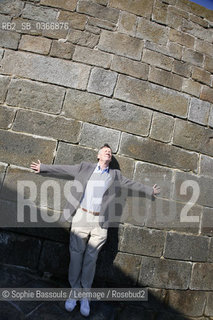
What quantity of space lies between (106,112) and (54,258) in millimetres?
1845

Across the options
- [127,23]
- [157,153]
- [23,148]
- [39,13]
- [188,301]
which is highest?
[127,23]

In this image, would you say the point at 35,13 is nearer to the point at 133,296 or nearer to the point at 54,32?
the point at 54,32

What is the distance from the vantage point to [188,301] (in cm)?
286

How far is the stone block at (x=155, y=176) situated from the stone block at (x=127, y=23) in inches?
71.0

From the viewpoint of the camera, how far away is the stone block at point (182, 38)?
3.32m

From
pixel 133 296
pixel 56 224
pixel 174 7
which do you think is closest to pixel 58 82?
pixel 56 224

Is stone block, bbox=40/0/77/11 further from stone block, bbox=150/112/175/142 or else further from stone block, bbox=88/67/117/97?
stone block, bbox=150/112/175/142

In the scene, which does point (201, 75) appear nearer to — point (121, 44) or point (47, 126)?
point (121, 44)

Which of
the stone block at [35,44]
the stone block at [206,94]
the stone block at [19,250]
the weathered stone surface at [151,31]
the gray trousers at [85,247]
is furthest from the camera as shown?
the stone block at [206,94]

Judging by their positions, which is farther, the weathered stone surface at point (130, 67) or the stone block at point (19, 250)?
the weathered stone surface at point (130, 67)

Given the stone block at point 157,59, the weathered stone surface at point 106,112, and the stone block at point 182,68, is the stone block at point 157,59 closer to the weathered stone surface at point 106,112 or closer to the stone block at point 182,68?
the stone block at point 182,68

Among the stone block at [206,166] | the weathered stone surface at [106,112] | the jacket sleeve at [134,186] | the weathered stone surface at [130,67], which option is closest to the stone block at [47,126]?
the weathered stone surface at [106,112]

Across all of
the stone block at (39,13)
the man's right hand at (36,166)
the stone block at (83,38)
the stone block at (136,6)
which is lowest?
the man's right hand at (36,166)

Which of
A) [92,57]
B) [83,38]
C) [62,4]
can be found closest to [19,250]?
[92,57]
